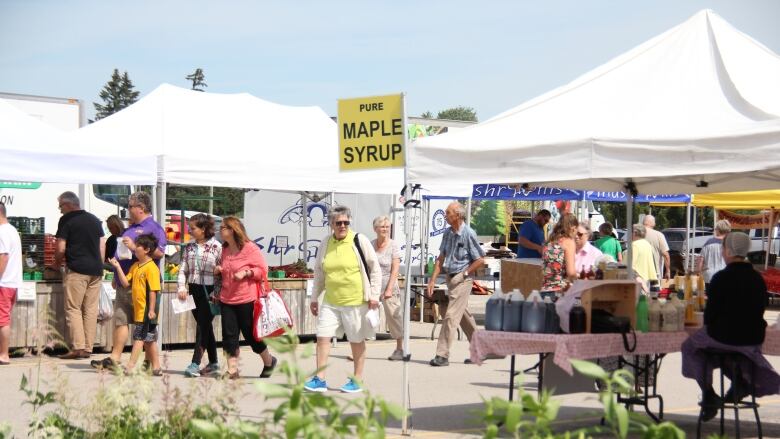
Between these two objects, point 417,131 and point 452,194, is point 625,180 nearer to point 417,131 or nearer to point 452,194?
point 452,194

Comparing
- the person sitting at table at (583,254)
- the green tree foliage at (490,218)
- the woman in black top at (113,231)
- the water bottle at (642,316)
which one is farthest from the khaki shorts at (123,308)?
the green tree foliage at (490,218)

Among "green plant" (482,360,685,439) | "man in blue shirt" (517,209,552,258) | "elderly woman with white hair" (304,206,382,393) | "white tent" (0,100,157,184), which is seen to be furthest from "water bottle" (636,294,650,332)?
"man in blue shirt" (517,209,552,258)

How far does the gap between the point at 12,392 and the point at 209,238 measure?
2.54m

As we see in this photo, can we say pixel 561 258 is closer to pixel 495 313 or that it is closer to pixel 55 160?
pixel 495 313

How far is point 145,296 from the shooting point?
11.1 m

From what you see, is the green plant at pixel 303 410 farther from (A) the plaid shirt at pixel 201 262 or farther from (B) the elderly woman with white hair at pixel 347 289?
(A) the plaid shirt at pixel 201 262

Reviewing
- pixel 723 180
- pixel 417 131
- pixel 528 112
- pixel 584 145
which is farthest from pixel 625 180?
pixel 417 131

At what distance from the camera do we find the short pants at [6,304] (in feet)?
39.4

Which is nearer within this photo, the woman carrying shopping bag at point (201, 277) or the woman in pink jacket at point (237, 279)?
the woman in pink jacket at point (237, 279)

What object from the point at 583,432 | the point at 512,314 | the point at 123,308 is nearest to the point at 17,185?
the point at 123,308

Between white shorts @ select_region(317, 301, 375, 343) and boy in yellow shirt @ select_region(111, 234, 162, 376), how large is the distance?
1967mm

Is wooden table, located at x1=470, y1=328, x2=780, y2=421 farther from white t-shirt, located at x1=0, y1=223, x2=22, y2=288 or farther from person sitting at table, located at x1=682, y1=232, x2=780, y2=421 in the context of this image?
white t-shirt, located at x1=0, y1=223, x2=22, y2=288

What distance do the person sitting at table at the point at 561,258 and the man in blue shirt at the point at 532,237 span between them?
491 centimetres

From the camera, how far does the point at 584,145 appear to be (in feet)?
25.1
